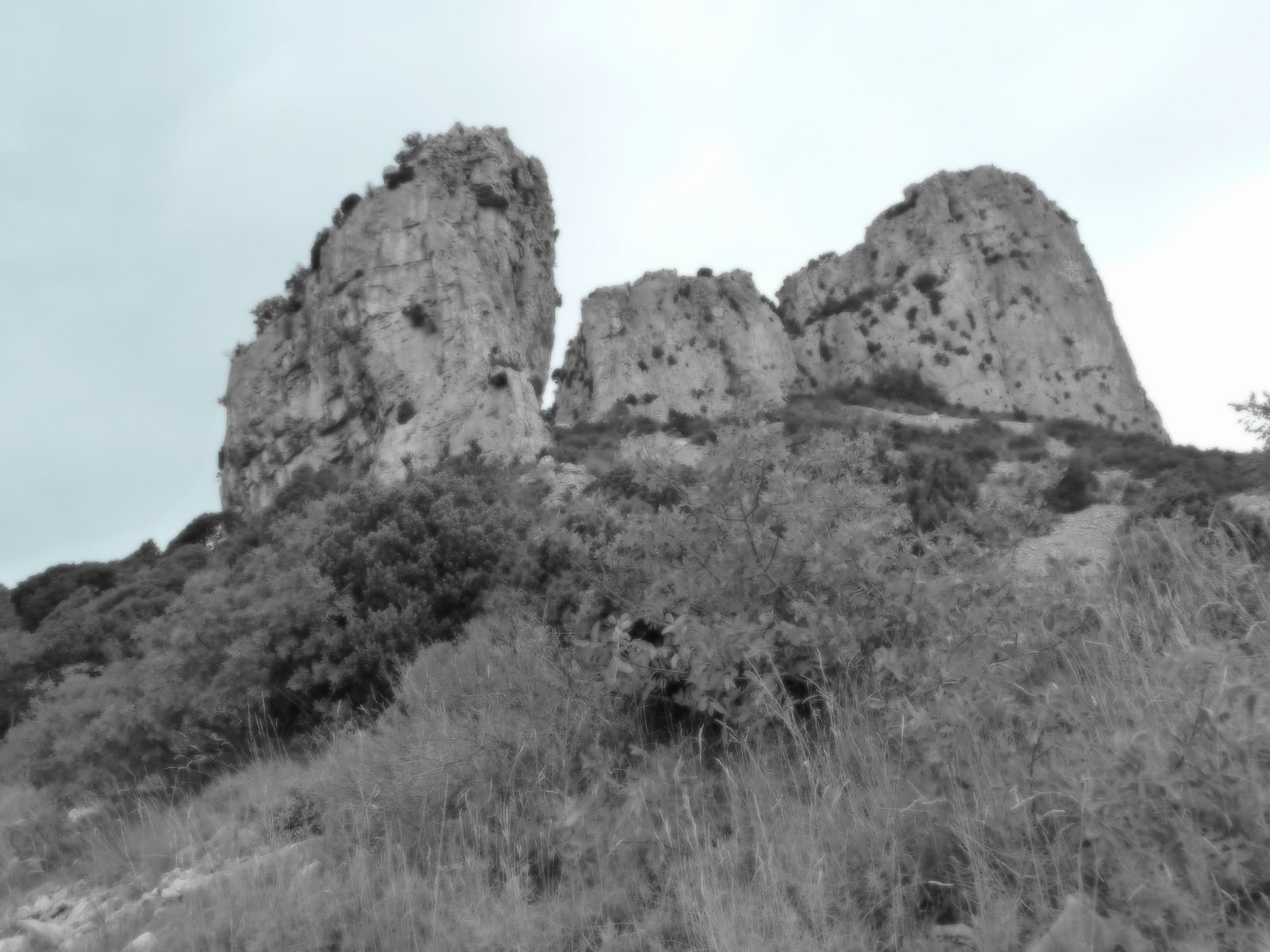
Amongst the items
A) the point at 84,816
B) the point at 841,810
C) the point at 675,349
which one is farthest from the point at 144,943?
the point at 675,349

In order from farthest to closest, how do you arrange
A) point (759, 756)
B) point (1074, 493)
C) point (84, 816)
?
point (1074, 493), point (84, 816), point (759, 756)

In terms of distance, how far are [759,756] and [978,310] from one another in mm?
40715

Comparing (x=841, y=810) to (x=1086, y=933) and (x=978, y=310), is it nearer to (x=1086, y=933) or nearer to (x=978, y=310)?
(x=1086, y=933)

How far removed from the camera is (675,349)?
128 feet

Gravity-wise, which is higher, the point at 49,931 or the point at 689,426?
the point at 689,426

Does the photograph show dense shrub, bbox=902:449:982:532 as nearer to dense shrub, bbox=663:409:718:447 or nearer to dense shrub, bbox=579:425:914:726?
dense shrub, bbox=663:409:718:447

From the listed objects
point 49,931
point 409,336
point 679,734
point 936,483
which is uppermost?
point 409,336

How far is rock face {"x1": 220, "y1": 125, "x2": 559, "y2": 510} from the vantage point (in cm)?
2895

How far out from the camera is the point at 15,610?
30.5 m

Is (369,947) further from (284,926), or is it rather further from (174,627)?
(174,627)

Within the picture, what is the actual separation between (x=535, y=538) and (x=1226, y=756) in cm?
704

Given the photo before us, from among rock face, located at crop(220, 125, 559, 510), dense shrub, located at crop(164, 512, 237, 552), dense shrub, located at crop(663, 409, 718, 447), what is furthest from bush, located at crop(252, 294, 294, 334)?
dense shrub, located at crop(663, 409, 718, 447)

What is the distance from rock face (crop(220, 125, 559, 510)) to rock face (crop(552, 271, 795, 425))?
10.8 ft

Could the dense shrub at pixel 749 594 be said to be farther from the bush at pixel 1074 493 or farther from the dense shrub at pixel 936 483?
the bush at pixel 1074 493
